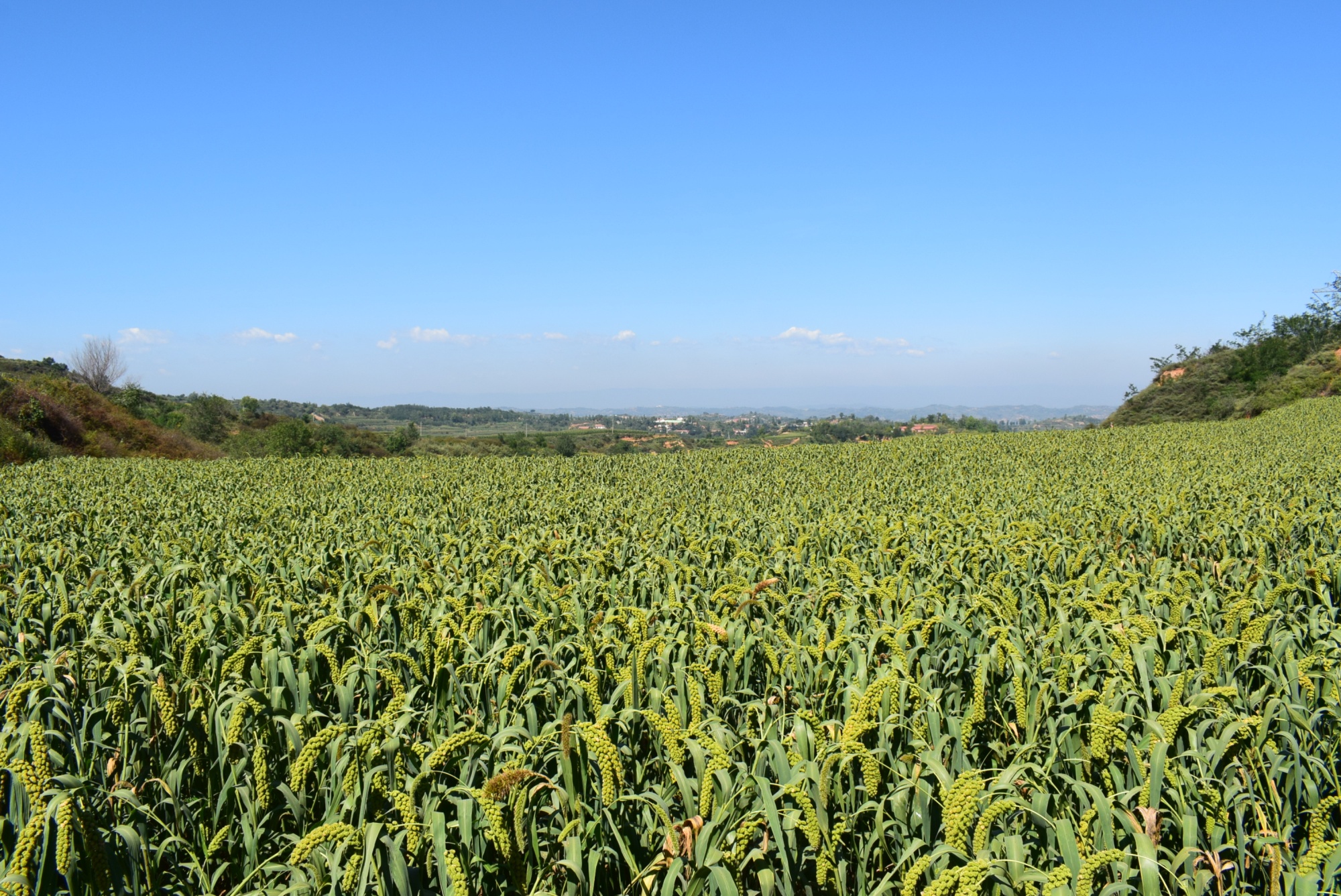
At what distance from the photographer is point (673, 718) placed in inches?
99.8

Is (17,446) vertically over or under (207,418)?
under

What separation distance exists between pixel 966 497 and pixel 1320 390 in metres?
49.7

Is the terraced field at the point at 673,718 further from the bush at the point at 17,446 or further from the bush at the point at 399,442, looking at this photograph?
the bush at the point at 399,442

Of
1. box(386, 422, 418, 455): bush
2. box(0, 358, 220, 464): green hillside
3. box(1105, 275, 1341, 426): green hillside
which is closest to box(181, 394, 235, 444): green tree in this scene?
box(0, 358, 220, 464): green hillside

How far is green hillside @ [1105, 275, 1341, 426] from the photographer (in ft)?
155

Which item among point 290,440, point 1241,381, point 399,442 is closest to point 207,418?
point 399,442

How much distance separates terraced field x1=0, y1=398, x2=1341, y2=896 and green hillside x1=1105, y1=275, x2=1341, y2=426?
170 feet

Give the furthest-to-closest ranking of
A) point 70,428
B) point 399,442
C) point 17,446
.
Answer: point 399,442 → point 70,428 → point 17,446

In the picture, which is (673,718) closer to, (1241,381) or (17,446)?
(17,446)

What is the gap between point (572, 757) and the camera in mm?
2498

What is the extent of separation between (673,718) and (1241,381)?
67449 mm

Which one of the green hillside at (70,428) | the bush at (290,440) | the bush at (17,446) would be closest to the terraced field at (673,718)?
the bush at (17,446)

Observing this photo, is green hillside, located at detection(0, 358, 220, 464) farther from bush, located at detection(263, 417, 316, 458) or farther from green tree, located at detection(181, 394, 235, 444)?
green tree, located at detection(181, 394, 235, 444)

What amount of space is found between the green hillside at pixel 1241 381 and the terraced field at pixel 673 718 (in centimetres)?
5192
